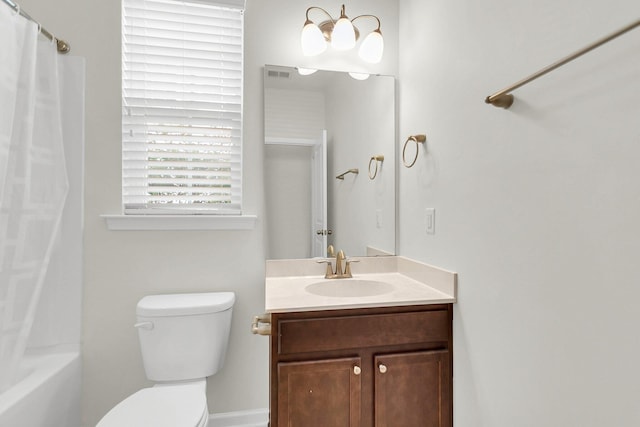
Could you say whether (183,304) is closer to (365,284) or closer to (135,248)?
(135,248)

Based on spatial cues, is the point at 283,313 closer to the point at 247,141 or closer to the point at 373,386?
the point at 373,386

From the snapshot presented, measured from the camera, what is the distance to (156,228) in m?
1.69

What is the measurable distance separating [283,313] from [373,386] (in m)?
0.47

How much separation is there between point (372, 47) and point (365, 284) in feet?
4.22

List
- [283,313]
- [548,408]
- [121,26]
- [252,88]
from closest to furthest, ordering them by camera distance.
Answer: [548,408]
[283,313]
[121,26]
[252,88]

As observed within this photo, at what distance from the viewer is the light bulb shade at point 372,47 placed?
1802mm

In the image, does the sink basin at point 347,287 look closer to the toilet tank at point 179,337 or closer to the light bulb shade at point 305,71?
the toilet tank at point 179,337

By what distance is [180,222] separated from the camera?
1.70 metres

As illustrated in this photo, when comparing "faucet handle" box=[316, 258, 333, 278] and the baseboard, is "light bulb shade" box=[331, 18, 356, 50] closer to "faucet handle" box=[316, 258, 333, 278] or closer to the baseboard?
"faucet handle" box=[316, 258, 333, 278]

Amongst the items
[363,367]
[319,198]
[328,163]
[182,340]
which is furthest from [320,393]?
[328,163]

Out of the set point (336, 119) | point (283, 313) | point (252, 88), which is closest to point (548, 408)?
point (283, 313)

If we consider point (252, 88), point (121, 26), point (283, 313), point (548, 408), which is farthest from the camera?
point (252, 88)

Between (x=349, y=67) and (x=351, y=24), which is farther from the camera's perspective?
(x=349, y=67)

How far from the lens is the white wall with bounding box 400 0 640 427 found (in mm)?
746
